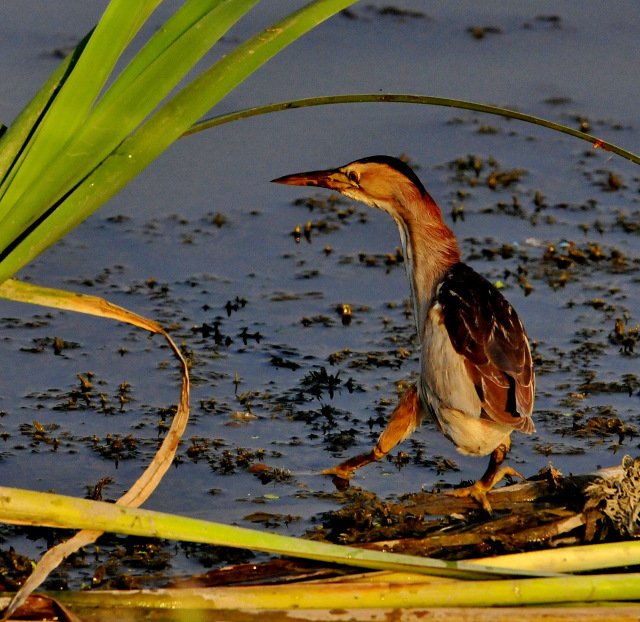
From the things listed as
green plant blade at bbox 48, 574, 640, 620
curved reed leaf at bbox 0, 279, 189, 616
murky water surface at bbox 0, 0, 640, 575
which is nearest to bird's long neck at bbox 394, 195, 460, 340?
murky water surface at bbox 0, 0, 640, 575

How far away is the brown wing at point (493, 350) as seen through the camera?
4188mm

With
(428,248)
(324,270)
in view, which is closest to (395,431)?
(428,248)

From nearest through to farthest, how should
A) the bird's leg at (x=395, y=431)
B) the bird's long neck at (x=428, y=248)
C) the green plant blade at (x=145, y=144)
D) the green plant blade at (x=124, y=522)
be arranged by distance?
the green plant blade at (x=124, y=522) < the green plant blade at (x=145, y=144) < the bird's leg at (x=395, y=431) < the bird's long neck at (x=428, y=248)

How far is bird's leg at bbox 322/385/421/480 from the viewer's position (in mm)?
4547

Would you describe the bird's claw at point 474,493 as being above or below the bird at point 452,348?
below

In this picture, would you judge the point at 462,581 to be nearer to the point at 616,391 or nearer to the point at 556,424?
the point at 556,424

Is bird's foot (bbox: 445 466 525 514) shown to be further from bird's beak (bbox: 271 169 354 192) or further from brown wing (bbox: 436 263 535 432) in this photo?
bird's beak (bbox: 271 169 354 192)

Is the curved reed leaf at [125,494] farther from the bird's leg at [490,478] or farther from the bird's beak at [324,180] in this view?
the bird's beak at [324,180]

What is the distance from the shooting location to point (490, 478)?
4.35 meters

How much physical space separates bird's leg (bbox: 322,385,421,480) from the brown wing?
31 centimetres

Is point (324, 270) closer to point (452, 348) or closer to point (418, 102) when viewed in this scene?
point (452, 348)

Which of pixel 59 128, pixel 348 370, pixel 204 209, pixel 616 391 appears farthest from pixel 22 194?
pixel 204 209

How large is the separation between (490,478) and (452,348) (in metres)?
0.43

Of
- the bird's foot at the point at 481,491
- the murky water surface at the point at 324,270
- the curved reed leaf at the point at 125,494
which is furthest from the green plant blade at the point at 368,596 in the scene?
the bird's foot at the point at 481,491
